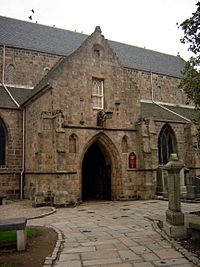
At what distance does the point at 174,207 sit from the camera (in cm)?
842

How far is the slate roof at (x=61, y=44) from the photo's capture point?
25.0 meters

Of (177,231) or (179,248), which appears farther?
(177,231)

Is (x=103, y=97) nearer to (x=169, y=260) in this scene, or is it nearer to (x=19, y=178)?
(x=19, y=178)

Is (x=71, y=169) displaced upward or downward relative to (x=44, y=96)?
downward

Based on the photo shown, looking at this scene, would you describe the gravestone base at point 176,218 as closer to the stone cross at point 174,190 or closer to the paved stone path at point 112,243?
the stone cross at point 174,190

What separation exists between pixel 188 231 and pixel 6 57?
66.5 ft

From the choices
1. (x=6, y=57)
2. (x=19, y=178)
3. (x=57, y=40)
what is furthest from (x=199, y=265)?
(x=57, y=40)

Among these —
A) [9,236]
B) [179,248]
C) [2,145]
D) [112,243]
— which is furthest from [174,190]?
[2,145]

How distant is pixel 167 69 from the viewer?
1266 inches

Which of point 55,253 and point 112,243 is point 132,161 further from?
point 55,253

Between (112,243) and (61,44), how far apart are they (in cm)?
2290

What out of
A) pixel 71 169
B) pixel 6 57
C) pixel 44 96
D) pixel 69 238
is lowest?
pixel 69 238

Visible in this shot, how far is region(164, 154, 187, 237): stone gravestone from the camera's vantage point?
26.5ft

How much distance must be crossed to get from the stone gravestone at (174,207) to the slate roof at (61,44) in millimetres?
19574
